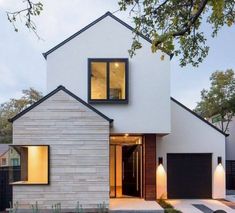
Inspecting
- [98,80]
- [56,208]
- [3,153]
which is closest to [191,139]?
[98,80]

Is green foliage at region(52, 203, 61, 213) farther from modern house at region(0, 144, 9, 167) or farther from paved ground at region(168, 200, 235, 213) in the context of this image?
modern house at region(0, 144, 9, 167)

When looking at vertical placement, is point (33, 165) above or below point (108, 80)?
below

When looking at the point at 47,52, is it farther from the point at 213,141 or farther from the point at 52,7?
the point at 213,141

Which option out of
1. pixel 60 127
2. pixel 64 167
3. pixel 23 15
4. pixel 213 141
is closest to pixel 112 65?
pixel 60 127

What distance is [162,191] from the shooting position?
18.7m

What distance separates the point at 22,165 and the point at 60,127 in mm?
2134

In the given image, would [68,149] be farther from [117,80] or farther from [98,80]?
[117,80]

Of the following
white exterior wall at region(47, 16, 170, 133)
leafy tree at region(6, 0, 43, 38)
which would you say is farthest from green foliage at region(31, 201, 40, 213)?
Result: leafy tree at region(6, 0, 43, 38)

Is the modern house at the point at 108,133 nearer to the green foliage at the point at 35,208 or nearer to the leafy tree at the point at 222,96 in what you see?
the green foliage at the point at 35,208

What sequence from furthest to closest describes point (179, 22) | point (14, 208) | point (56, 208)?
1. point (56, 208)
2. point (14, 208)
3. point (179, 22)

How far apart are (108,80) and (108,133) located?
7.85ft

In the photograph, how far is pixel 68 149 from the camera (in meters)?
14.7

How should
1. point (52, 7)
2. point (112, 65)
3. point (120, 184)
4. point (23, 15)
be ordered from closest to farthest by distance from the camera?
point (23, 15) < point (52, 7) < point (112, 65) < point (120, 184)

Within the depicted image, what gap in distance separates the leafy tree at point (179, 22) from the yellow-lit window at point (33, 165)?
22.4 ft
